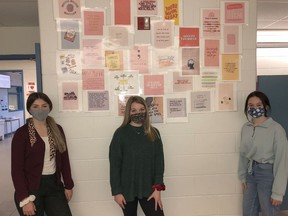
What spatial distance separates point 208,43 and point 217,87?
0.42 metres

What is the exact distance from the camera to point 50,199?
204cm

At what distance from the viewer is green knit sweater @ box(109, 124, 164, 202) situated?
2072 mm

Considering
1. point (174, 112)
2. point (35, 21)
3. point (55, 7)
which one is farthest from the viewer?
point (35, 21)

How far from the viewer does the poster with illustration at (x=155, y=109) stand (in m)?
2.50

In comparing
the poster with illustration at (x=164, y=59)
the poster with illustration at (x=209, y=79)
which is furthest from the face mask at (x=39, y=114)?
the poster with illustration at (x=209, y=79)

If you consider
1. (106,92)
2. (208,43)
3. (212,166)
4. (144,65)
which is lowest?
(212,166)

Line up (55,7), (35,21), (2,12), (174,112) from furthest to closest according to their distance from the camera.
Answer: (35,21) < (2,12) < (174,112) < (55,7)

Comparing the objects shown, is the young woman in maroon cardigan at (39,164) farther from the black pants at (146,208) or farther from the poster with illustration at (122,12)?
the poster with illustration at (122,12)

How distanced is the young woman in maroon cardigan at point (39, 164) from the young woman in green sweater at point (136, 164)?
1.32ft

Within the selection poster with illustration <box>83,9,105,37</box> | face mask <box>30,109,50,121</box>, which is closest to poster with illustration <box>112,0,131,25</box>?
poster with illustration <box>83,9,105,37</box>

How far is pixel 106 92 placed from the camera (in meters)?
2.46

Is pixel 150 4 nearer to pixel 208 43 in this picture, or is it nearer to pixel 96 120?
pixel 208 43

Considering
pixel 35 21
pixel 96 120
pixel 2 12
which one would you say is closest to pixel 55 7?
pixel 96 120

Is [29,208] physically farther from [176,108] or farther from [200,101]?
[200,101]
